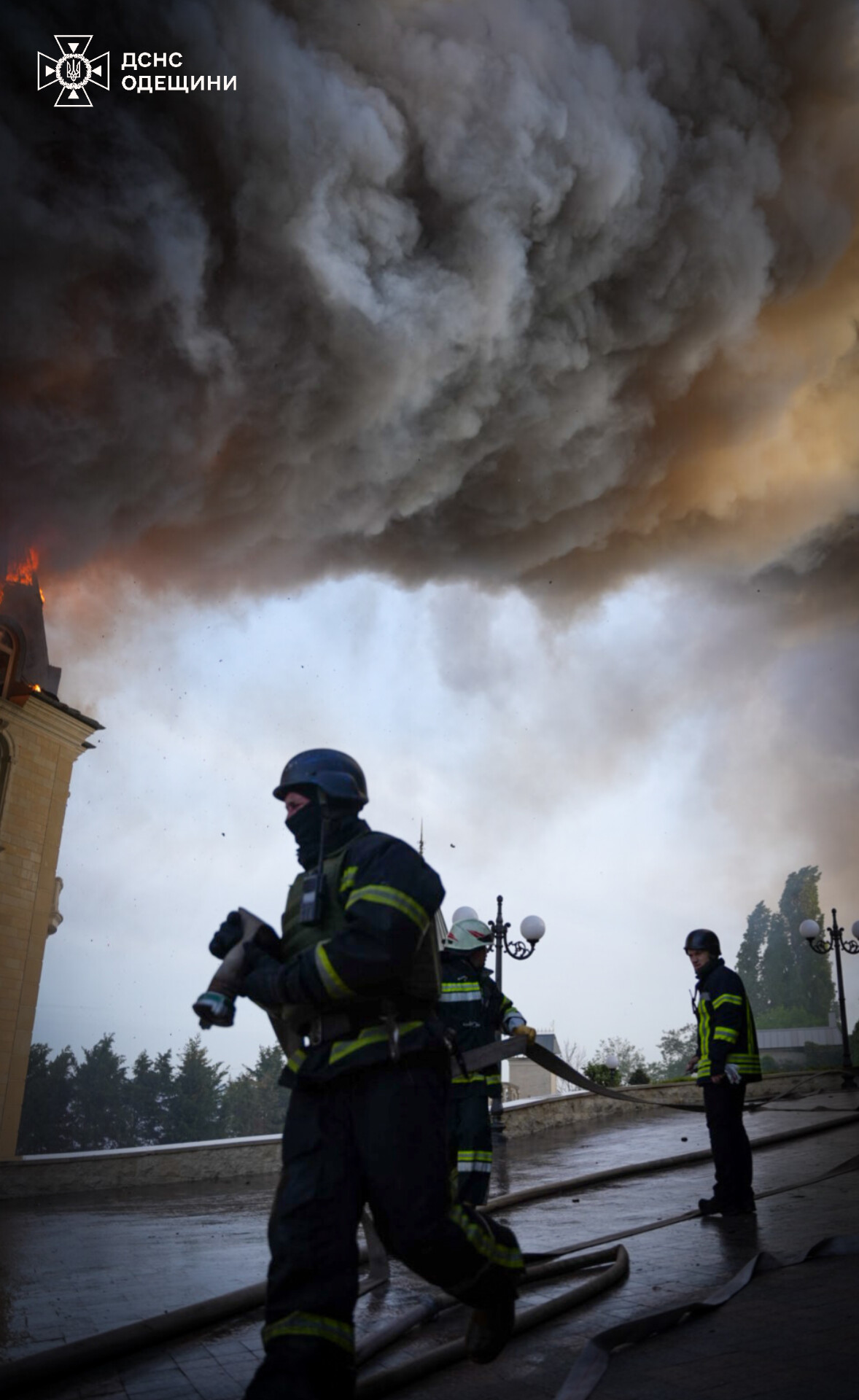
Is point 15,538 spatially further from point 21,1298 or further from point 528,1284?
point 528,1284

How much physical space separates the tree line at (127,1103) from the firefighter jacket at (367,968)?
50.9 meters

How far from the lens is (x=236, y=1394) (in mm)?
2643

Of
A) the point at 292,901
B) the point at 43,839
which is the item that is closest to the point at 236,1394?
the point at 292,901

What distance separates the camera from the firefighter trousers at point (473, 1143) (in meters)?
4.93

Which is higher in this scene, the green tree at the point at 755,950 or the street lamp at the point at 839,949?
the green tree at the point at 755,950

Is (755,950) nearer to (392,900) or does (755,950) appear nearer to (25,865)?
(25,865)

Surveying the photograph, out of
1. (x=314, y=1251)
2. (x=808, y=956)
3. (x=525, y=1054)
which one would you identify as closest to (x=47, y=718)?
(x=525, y=1054)

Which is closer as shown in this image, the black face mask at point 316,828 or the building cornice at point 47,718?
the black face mask at point 316,828

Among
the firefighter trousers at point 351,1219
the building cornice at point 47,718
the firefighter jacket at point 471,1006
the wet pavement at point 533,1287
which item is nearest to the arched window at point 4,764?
the building cornice at point 47,718

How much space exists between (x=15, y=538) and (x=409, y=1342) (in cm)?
1553

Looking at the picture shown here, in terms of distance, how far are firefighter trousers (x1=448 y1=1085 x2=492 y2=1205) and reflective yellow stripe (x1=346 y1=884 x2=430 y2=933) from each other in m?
2.78

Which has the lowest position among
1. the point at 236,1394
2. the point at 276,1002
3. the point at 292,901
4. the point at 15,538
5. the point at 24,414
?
the point at 236,1394

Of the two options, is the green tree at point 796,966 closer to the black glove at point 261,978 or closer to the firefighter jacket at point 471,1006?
the firefighter jacket at point 471,1006

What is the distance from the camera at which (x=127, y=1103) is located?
54281 millimetres
